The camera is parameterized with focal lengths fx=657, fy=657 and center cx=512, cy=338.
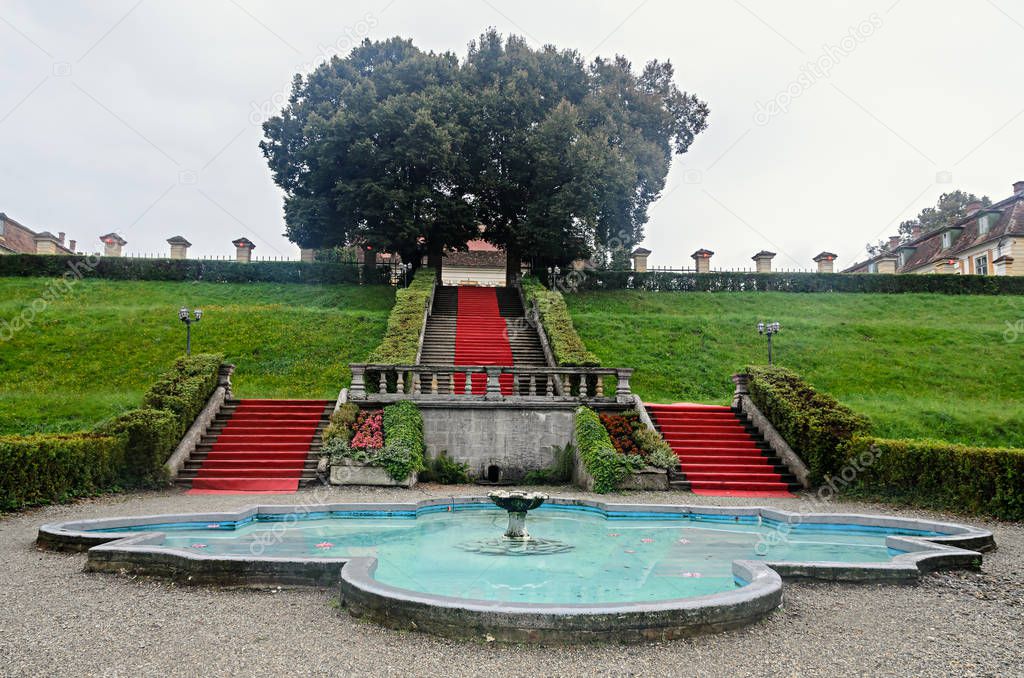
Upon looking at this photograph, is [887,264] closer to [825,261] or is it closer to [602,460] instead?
[825,261]

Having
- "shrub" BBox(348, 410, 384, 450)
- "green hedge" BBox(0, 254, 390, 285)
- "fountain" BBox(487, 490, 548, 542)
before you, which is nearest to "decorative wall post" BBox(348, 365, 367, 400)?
"shrub" BBox(348, 410, 384, 450)

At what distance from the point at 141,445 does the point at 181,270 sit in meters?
26.6

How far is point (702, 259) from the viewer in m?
42.3

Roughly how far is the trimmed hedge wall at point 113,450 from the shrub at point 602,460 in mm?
10010

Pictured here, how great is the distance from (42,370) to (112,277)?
54.4ft

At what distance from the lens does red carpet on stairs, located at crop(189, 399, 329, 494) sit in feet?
51.6

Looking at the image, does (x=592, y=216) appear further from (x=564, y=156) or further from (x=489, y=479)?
(x=489, y=479)

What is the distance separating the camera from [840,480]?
15.3 m

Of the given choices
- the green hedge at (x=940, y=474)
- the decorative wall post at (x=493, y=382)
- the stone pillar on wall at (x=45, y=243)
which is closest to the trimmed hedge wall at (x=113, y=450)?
the decorative wall post at (x=493, y=382)

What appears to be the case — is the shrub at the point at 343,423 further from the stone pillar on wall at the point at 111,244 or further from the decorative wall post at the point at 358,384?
the stone pillar on wall at the point at 111,244

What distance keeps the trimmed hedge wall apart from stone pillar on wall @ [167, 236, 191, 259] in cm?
2448

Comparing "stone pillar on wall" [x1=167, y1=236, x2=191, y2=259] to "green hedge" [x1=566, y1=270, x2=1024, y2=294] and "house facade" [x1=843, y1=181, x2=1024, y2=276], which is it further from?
"house facade" [x1=843, y1=181, x2=1024, y2=276]

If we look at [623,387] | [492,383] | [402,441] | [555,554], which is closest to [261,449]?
[402,441]

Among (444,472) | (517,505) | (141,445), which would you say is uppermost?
(141,445)
